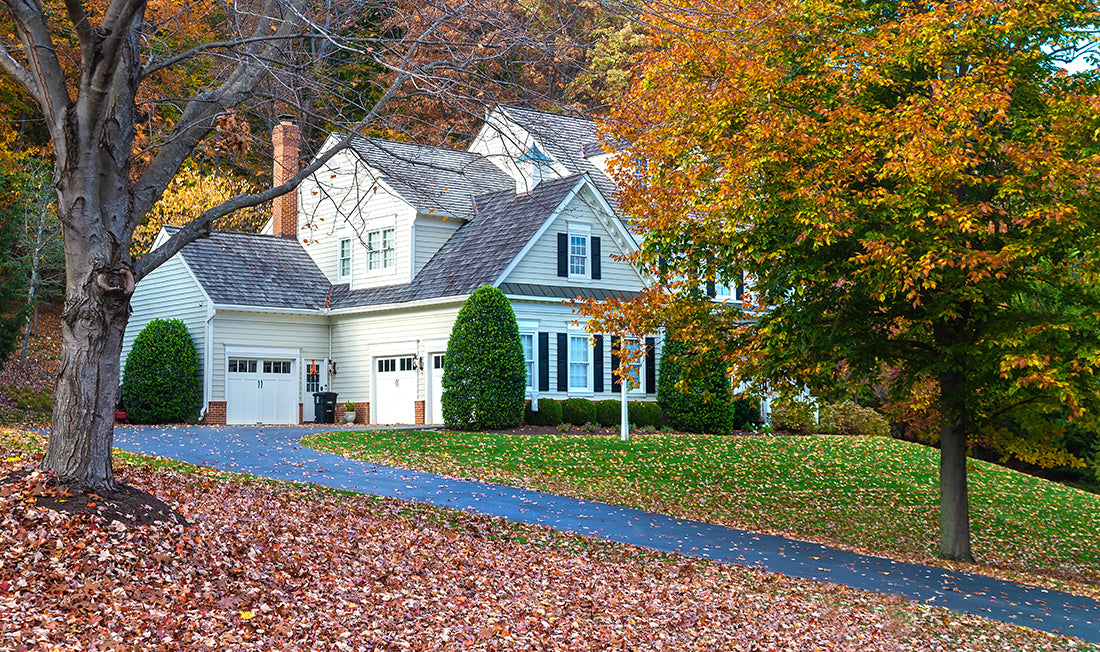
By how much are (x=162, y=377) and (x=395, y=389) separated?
638cm

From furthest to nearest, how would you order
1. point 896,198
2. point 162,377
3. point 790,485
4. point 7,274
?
1. point 162,377
2. point 7,274
3. point 790,485
4. point 896,198

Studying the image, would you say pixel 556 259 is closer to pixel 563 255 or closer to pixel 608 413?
pixel 563 255

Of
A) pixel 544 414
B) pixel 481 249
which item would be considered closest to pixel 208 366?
pixel 481 249

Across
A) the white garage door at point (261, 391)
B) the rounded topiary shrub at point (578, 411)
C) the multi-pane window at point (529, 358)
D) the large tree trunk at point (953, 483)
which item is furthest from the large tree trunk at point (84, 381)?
the white garage door at point (261, 391)

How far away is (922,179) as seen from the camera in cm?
1341

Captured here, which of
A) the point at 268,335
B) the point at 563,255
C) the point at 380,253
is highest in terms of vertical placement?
the point at 380,253

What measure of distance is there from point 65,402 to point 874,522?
14765 millimetres

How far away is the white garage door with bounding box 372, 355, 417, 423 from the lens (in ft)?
101

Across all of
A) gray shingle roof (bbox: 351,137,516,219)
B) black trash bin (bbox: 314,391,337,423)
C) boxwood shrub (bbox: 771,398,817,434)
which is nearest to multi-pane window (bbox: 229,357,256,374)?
black trash bin (bbox: 314,391,337,423)

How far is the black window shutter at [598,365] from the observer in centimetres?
3039

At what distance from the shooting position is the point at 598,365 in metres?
30.5

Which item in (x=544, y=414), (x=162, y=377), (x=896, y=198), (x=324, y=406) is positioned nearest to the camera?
(x=896, y=198)

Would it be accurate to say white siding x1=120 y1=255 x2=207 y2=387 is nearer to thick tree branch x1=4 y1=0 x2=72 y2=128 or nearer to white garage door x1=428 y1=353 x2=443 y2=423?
white garage door x1=428 y1=353 x2=443 y2=423

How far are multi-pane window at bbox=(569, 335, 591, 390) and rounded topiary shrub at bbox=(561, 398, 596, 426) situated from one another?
85 centimetres
